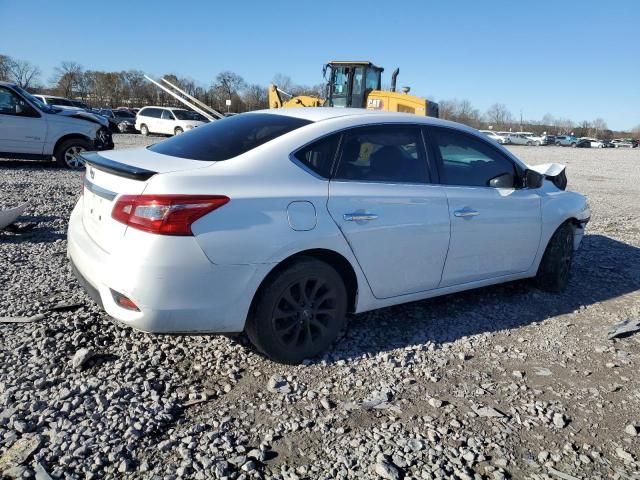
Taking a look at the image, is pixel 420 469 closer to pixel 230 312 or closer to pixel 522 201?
pixel 230 312

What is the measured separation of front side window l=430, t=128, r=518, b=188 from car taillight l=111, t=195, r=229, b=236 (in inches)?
77.8

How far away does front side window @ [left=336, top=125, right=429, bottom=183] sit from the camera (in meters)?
3.49

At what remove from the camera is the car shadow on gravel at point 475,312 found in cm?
378

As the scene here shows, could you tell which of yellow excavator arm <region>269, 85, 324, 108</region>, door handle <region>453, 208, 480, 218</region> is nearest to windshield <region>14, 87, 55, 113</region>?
yellow excavator arm <region>269, 85, 324, 108</region>

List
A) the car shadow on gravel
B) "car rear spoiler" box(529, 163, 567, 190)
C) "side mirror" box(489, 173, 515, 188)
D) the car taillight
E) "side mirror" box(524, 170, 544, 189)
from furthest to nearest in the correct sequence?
1. "car rear spoiler" box(529, 163, 567, 190)
2. "side mirror" box(524, 170, 544, 189)
3. "side mirror" box(489, 173, 515, 188)
4. the car shadow on gravel
5. the car taillight

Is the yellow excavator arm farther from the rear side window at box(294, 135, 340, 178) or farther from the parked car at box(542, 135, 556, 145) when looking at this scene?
the parked car at box(542, 135, 556, 145)

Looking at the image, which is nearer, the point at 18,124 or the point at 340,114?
the point at 340,114

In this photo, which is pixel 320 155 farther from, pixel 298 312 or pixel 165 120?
pixel 165 120

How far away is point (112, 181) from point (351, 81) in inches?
615

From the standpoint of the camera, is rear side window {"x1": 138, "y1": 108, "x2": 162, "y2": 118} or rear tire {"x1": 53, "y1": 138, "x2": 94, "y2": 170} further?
rear side window {"x1": 138, "y1": 108, "x2": 162, "y2": 118}

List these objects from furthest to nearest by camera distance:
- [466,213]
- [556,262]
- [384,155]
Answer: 1. [556,262]
2. [466,213]
3. [384,155]

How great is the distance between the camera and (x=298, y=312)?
3.27 meters

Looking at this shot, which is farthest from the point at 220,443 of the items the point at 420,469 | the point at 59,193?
the point at 59,193

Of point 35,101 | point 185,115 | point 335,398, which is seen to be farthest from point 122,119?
point 335,398
